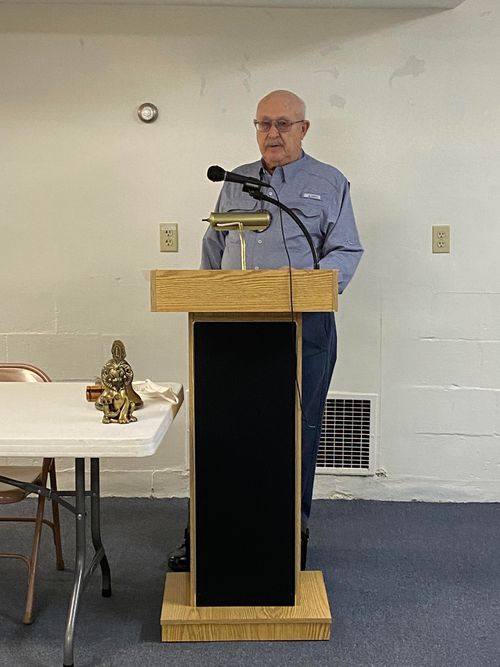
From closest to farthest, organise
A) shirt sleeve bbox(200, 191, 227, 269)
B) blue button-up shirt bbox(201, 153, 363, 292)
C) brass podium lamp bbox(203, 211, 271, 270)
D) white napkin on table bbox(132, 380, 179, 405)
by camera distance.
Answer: brass podium lamp bbox(203, 211, 271, 270), white napkin on table bbox(132, 380, 179, 405), blue button-up shirt bbox(201, 153, 363, 292), shirt sleeve bbox(200, 191, 227, 269)

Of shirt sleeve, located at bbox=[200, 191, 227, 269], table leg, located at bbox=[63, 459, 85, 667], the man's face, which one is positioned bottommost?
table leg, located at bbox=[63, 459, 85, 667]

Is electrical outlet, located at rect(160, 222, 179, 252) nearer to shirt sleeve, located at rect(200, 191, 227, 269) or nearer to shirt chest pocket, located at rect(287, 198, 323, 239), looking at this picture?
shirt sleeve, located at rect(200, 191, 227, 269)

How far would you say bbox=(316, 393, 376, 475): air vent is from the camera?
156 inches

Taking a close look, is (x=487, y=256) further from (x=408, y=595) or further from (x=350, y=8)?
(x=408, y=595)

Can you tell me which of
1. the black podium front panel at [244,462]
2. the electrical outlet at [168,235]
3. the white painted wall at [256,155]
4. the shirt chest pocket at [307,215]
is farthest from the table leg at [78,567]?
the electrical outlet at [168,235]

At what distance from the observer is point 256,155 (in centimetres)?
389

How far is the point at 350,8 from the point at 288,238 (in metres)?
1.35

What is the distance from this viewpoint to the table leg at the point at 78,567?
7.64ft

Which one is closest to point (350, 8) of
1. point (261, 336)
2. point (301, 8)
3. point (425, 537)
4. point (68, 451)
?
point (301, 8)

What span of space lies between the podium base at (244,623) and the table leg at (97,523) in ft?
1.15

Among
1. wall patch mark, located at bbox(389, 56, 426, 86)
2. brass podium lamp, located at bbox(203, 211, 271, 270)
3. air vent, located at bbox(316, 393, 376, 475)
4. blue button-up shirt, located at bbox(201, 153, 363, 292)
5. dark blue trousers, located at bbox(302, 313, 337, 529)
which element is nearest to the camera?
brass podium lamp, located at bbox(203, 211, 271, 270)

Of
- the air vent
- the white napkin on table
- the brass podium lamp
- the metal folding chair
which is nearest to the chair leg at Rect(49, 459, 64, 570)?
the metal folding chair

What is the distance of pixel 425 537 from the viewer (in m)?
3.47

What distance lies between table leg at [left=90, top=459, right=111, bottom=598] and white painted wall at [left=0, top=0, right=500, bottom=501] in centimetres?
124
